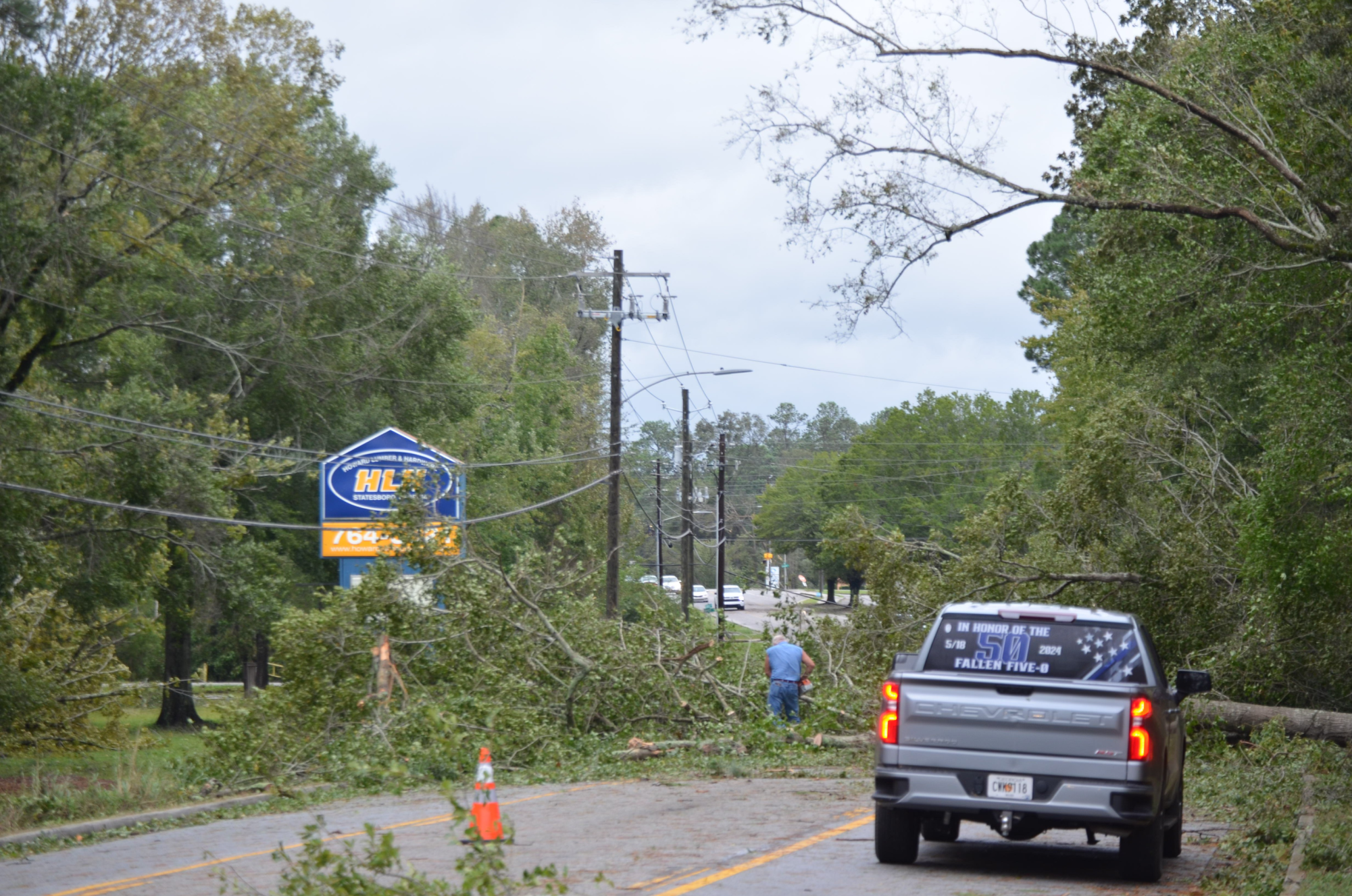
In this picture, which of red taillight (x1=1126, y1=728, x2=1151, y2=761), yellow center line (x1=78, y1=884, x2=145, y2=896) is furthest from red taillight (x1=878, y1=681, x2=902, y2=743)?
yellow center line (x1=78, y1=884, x2=145, y2=896)

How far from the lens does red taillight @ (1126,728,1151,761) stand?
27.1 ft

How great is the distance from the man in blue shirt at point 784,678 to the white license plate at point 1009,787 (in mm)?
9779

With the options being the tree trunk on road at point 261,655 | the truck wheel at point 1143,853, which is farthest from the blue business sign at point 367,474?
the truck wheel at point 1143,853

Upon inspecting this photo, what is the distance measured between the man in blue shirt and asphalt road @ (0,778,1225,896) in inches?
189

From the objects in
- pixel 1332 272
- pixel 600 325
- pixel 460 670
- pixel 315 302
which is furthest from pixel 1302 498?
pixel 600 325

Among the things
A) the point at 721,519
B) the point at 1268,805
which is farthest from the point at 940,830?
the point at 721,519

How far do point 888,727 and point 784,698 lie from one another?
9.67 meters

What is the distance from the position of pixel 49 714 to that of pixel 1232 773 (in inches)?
798

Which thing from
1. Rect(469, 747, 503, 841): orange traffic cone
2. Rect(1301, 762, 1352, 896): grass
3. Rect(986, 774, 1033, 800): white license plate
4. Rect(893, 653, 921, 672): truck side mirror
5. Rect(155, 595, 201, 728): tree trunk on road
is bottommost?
Rect(155, 595, 201, 728): tree trunk on road

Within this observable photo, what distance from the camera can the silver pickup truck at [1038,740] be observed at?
8273 millimetres

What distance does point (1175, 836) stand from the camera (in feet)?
31.7

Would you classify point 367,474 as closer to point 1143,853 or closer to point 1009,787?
point 1009,787

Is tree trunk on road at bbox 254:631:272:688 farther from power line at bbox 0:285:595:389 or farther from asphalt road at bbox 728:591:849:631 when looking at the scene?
asphalt road at bbox 728:591:849:631

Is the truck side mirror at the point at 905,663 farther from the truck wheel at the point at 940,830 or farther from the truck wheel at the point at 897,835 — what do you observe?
the truck wheel at the point at 940,830
